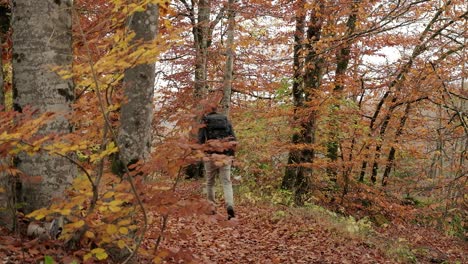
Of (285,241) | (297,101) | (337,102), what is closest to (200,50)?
(297,101)

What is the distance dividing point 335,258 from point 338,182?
6606 millimetres

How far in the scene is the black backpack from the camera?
700 centimetres

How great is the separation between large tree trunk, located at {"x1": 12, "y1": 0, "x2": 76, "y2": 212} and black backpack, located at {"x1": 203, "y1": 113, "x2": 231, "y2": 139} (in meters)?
3.01

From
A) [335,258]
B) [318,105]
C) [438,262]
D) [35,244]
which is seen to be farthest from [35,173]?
[438,262]

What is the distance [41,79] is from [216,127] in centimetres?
333

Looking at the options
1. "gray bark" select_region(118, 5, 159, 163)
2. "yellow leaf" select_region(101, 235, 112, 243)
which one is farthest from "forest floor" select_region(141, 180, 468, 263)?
"yellow leaf" select_region(101, 235, 112, 243)

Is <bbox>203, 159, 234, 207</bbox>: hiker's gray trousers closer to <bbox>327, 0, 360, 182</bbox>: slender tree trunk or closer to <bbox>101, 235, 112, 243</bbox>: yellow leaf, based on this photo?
<bbox>101, 235, 112, 243</bbox>: yellow leaf

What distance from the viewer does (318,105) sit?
10508 mm

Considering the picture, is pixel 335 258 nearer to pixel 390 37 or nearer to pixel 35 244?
pixel 35 244

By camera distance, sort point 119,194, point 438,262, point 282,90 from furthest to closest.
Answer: point 282,90, point 438,262, point 119,194

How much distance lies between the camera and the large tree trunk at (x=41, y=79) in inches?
162

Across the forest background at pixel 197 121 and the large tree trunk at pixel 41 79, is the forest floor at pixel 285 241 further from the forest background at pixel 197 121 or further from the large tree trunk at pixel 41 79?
the large tree trunk at pixel 41 79

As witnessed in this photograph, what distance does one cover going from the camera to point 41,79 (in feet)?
13.6

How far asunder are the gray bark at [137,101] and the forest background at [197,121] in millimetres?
14
